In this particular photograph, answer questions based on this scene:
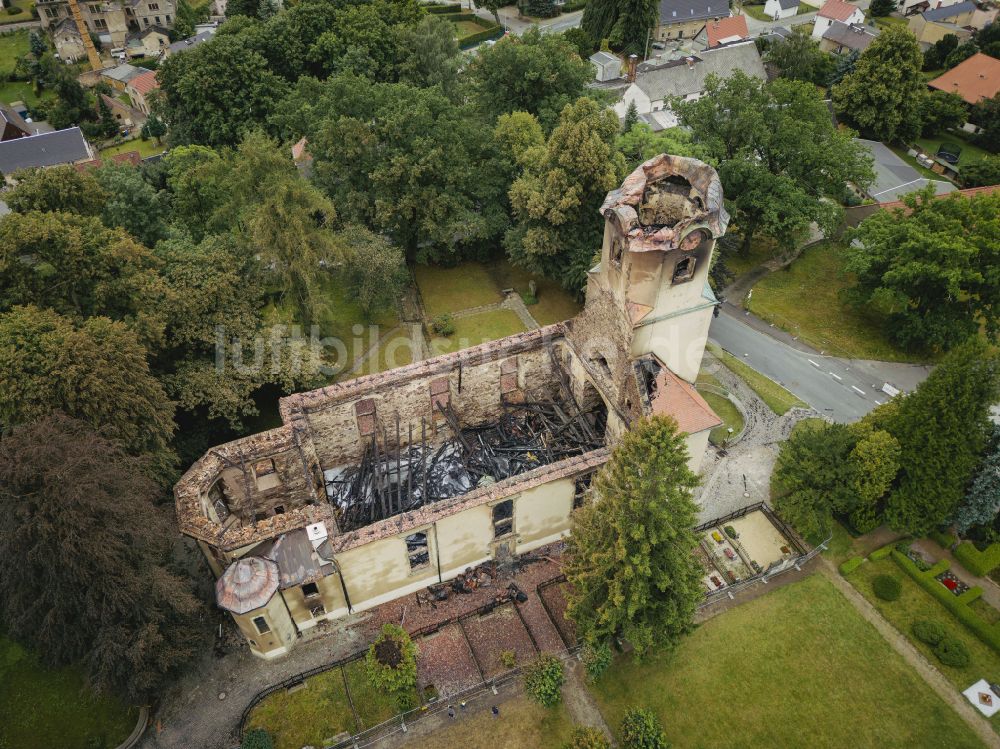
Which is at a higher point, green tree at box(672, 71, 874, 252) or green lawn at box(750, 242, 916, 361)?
green tree at box(672, 71, 874, 252)

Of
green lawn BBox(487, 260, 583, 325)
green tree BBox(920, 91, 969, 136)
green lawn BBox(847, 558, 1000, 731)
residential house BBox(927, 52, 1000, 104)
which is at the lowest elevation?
green lawn BBox(487, 260, 583, 325)

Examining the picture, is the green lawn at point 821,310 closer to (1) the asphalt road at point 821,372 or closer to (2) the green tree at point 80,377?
(1) the asphalt road at point 821,372

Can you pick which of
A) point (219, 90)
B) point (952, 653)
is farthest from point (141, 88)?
point (952, 653)

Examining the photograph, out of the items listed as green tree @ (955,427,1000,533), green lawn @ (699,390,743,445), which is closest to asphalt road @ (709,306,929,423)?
green lawn @ (699,390,743,445)

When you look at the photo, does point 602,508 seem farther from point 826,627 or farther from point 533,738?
point 826,627

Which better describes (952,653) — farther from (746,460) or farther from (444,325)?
(444,325)

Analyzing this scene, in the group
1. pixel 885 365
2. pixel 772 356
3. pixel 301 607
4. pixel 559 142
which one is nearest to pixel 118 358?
pixel 301 607

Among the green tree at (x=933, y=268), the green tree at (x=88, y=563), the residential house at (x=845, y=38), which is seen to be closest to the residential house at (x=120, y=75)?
the green tree at (x=88, y=563)

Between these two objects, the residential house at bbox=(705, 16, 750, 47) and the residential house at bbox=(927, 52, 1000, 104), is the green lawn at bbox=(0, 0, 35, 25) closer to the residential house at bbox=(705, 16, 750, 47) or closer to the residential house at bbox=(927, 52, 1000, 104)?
the residential house at bbox=(705, 16, 750, 47)
